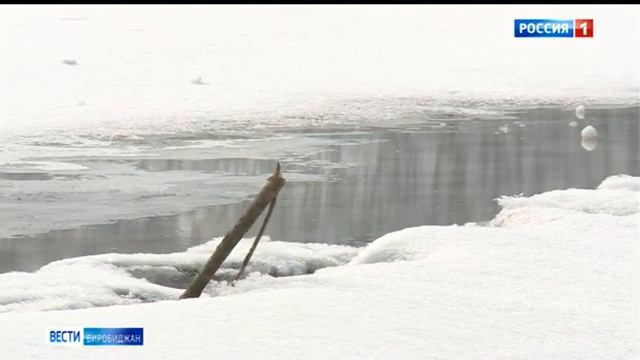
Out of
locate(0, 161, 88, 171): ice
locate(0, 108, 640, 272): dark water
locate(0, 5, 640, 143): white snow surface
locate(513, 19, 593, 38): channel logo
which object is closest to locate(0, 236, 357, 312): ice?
locate(0, 108, 640, 272): dark water

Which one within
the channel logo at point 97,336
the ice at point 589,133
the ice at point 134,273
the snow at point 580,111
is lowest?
the channel logo at point 97,336

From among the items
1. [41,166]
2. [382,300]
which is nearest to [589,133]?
[41,166]

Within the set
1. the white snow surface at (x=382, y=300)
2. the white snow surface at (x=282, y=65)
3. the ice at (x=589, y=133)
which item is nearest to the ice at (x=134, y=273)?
the white snow surface at (x=382, y=300)

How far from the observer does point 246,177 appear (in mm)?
10570

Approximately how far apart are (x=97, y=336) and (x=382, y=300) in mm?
1493

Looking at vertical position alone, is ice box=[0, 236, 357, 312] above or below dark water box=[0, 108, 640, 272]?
below

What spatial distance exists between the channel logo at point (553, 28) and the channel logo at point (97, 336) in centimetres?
1756

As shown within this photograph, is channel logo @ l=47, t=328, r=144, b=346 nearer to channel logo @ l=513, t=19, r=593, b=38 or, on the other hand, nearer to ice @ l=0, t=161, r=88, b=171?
ice @ l=0, t=161, r=88, b=171

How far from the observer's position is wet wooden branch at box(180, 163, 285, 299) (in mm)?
6234

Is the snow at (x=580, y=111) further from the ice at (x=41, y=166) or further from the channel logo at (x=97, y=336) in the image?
the channel logo at (x=97, y=336)

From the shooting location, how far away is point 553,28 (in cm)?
2439

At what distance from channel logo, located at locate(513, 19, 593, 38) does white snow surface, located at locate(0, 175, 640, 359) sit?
15201 mm

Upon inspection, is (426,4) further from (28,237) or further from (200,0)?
(28,237)

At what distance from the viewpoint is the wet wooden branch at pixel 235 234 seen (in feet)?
20.5
